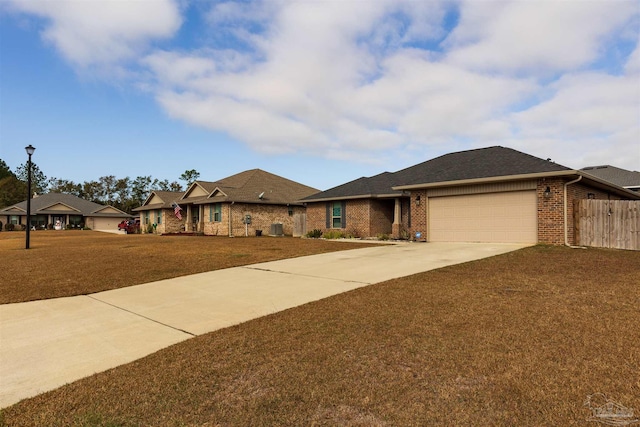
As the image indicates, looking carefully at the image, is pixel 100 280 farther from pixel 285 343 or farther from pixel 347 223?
pixel 347 223

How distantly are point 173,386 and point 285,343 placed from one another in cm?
135

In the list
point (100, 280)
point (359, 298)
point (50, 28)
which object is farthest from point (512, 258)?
point (50, 28)

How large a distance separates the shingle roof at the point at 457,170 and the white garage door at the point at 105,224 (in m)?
41.7

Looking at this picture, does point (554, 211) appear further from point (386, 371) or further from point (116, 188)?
point (116, 188)

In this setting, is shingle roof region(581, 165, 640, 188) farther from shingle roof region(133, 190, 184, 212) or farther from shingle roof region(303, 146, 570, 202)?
shingle roof region(133, 190, 184, 212)

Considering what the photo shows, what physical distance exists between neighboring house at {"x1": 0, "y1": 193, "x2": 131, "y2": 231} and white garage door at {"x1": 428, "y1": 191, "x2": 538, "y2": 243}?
1993 inches

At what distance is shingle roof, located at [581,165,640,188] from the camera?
30.1m

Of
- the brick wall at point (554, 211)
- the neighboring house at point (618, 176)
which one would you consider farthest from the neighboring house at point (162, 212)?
the neighboring house at point (618, 176)

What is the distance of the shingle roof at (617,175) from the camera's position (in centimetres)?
3008

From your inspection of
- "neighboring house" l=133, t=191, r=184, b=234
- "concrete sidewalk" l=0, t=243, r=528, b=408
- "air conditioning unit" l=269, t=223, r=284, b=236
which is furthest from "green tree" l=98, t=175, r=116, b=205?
"concrete sidewalk" l=0, t=243, r=528, b=408

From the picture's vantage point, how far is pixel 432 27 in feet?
43.9

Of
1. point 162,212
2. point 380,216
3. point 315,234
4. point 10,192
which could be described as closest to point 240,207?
point 315,234

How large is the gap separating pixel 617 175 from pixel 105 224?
62.7m

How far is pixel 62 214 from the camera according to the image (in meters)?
50.6
